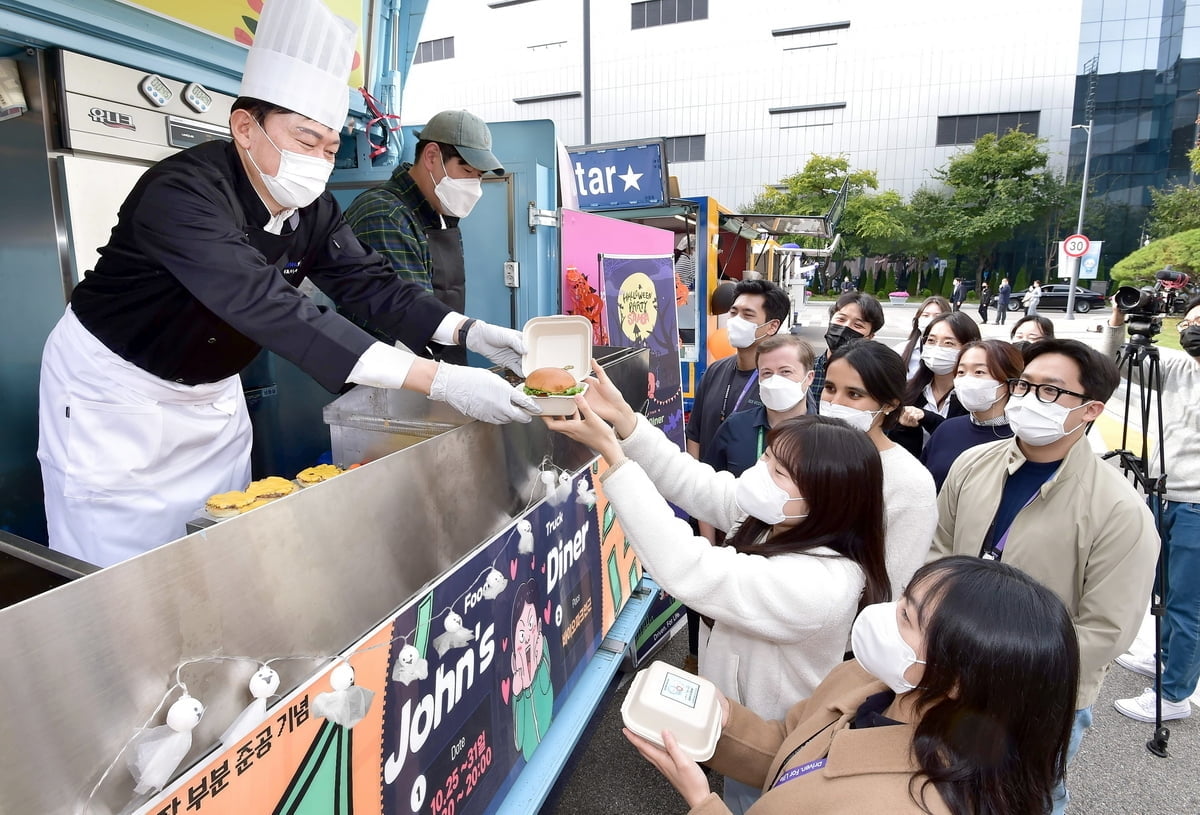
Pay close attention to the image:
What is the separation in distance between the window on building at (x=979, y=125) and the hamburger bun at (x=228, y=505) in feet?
121

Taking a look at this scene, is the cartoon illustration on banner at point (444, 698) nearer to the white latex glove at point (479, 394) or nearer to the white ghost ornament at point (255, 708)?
the white ghost ornament at point (255, 708)

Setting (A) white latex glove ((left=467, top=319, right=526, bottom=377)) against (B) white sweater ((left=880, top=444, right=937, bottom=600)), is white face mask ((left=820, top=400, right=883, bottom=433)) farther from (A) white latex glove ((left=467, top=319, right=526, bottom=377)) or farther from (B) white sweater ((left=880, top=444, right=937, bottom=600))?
(A) white latex glove ((left=467, top=319, right=526, bottom=377))

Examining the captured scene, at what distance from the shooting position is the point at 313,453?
12.8 feet

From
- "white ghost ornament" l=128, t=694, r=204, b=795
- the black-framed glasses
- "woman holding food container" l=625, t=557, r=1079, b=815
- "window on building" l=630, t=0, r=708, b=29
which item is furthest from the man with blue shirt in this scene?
"window on building" l=630, t=0, r=708, b=29

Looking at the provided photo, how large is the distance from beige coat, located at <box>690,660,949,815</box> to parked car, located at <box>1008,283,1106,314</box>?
29.4 metres

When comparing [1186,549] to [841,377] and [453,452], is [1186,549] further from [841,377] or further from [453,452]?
[453,452]

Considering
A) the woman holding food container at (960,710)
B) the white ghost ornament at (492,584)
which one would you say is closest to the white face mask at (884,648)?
the woman holding food container at (960,710)

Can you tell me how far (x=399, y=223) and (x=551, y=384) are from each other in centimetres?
136

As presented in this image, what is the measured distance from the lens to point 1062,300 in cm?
2647

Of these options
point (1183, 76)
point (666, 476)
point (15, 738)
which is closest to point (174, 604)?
point (15, 738)

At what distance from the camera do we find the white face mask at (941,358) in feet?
12.1

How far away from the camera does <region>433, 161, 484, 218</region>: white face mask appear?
2.88 meters

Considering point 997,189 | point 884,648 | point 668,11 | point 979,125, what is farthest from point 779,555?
point 979,125

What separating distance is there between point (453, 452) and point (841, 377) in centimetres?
163
